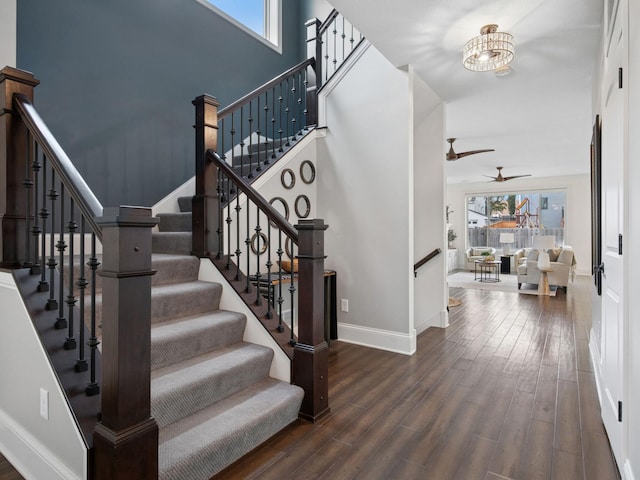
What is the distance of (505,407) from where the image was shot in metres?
2.46

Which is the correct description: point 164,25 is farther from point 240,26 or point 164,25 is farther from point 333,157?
point 333,157

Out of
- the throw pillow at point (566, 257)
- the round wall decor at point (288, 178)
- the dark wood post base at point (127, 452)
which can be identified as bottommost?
the dark wood post base at point (127, 452)

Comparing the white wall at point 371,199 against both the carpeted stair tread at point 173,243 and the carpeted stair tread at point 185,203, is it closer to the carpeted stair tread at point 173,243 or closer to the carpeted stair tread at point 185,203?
the carpeted stair tread at point 185,203

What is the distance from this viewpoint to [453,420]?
2.29 m

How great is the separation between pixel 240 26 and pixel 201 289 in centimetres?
387

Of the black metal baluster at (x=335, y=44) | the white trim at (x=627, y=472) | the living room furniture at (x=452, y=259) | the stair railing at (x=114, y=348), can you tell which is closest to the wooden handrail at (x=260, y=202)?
the stair railing at (x=114, y=348)

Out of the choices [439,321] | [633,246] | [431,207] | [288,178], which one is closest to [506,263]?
[439,321]

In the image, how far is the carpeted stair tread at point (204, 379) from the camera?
1850 millimetres

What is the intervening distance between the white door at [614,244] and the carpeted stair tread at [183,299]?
93.6 inches

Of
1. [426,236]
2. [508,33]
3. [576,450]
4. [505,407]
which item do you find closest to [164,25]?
[508,33]

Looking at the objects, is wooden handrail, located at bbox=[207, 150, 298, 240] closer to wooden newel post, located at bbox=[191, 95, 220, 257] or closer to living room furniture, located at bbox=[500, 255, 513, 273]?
wooden newel post, located at bbox=[191, 95, 220, 257]

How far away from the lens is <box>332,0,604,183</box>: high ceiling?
2625 millimetres

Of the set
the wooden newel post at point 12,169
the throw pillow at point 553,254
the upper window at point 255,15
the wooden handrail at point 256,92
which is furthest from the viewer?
the throw pillow at point 553,254

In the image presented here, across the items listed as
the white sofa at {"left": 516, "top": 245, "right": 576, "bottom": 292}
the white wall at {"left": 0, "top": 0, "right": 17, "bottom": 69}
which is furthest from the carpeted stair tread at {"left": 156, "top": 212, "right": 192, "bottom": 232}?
the white sofa at {"left": 516, "top": 245, "right": 576, "bottom": 292}
